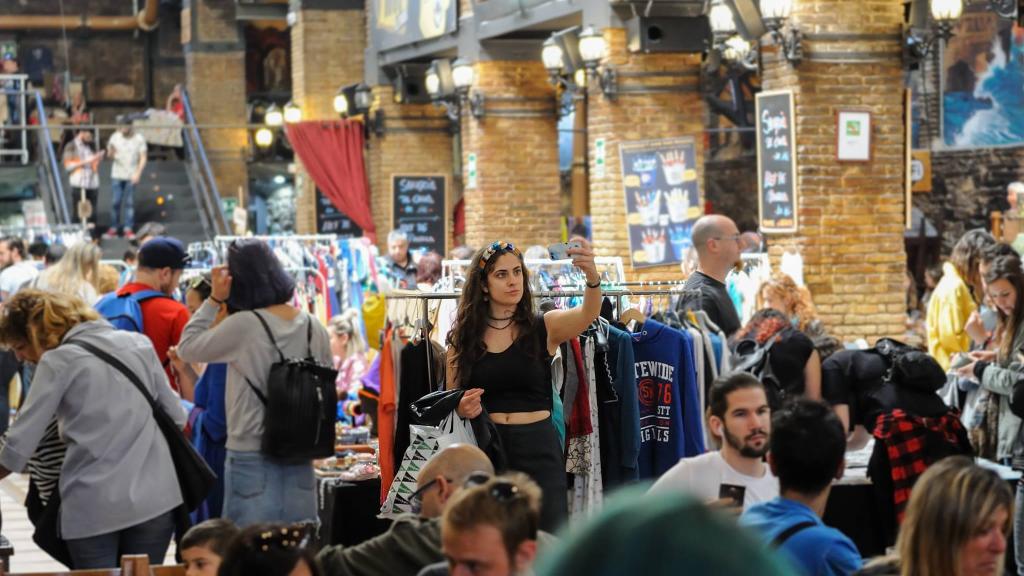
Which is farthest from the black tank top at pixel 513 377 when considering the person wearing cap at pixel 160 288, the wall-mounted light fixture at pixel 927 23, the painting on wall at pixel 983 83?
the painting on wall at pixel 983 83

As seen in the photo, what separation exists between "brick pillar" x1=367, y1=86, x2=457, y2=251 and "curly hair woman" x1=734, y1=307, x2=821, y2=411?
11.9 m

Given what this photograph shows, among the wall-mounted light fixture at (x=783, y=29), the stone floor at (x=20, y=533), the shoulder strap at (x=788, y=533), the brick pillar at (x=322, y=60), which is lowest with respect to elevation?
the stone floor at (x=20, y=533)

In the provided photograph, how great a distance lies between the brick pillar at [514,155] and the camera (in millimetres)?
14977

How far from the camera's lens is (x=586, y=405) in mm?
5133

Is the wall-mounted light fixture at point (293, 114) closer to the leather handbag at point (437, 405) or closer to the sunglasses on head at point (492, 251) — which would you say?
the sunglasses on head at point (492, 251)

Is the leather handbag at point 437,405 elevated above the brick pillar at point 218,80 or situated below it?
below

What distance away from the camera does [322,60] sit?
65.4 ft

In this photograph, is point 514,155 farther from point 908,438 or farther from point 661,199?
point 908,438

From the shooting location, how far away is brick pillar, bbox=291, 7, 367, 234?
65.2ft

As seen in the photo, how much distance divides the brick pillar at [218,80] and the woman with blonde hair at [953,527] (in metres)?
20.9

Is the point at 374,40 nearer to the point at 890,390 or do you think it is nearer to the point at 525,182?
the point at 525,182

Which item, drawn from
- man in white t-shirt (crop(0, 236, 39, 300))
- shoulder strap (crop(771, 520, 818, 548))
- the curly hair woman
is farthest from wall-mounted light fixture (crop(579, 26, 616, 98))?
shoulder strap (crop(771, 520, 818, 548))

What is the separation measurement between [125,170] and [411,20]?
5.18 metres

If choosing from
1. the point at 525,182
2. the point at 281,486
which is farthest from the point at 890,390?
the point at 525,182
